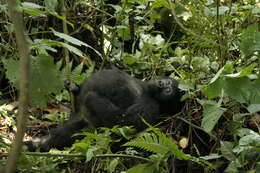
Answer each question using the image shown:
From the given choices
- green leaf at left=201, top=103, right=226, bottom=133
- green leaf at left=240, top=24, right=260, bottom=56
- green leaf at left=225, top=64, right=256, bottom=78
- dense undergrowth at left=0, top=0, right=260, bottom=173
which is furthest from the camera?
green leaf at left=201, top=103, right=226, bottom=133

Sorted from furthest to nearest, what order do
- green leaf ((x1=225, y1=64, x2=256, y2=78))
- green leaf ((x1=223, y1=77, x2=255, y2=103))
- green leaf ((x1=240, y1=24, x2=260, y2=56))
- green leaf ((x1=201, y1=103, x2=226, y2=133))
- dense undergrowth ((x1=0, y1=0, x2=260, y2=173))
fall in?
green leaf ((x1=201, y1=103, x2=226, y2=133)), green leaf ((x1=240, y1=24, x2=260, y2=56)), dense undergrowth ((x1=0, y1=0, x2=260, y2=173)), green leaf ((x1=223, y1=77, x2=255, y2=103)), green leaf ((x1=225, y1=64, x2=256, y2=78))

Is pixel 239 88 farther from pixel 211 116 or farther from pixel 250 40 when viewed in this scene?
pixel 211 116

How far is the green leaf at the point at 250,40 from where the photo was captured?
246 centimetres

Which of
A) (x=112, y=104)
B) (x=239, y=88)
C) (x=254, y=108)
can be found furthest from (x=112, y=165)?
(x=239, y=88)

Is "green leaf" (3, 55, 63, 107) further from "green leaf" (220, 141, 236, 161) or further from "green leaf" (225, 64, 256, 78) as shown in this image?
"green leaf" (220, 141, 236, 161)

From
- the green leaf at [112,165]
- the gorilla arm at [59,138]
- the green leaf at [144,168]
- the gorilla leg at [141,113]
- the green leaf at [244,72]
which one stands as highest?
the green leaf at [244,72]

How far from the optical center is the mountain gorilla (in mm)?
3855

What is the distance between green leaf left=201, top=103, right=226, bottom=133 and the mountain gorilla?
3.82 feet

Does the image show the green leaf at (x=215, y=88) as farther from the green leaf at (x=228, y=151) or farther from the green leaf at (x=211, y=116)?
the green leaf at (x=228, y=151)

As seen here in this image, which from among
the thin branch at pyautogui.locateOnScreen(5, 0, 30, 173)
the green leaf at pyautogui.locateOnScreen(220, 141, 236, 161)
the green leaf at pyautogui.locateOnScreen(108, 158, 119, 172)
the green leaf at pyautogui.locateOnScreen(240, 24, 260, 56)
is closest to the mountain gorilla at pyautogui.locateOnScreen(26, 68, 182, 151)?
the green leaf at pyautogui.locateOnScreen(108, 158, 119, 172)

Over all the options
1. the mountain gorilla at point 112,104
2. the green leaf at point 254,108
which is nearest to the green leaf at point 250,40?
the green leaf at point 254,108

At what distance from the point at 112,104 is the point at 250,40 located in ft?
5.59

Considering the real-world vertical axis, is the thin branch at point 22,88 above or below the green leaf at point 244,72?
above

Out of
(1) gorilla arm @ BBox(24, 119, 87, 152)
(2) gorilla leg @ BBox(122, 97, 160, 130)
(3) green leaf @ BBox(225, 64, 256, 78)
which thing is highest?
(3) green leaf @ BBox(225, 64, 256, 78)
